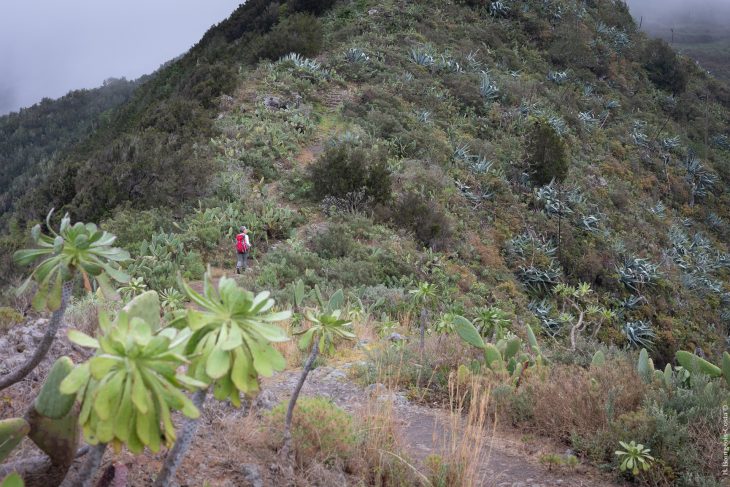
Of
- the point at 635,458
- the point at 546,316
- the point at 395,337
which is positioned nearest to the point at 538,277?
the point at 546,316

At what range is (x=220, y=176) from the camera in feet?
37.2

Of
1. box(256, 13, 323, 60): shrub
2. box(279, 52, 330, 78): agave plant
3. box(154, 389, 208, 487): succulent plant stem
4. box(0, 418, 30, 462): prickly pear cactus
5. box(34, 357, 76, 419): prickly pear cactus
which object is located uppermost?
box(256, 13, 323, 60): shrub

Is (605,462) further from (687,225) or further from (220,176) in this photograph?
(687,225)

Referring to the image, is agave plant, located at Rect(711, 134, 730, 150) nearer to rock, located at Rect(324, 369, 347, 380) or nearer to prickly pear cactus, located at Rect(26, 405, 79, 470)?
rock, located at Rect(324, 369, 347, 380)

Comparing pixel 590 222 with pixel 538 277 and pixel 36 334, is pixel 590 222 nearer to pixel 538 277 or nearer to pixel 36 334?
pixel 538 277

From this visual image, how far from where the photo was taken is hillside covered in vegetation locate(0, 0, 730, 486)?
13.7 ft

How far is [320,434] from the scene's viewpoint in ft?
8.93

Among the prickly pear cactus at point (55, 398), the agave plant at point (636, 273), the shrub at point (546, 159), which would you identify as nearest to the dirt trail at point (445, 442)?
the prickly pear cactus at point (55, 398)

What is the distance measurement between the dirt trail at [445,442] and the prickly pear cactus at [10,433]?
182 centimetres

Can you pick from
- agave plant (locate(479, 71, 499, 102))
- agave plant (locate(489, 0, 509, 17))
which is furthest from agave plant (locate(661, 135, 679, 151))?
agave plant (locate(489, 0, 509, 17))

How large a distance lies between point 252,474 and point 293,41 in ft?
58.0

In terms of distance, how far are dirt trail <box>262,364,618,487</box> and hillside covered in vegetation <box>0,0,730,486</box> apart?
165 millimetres

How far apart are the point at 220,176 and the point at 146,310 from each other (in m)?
9.79

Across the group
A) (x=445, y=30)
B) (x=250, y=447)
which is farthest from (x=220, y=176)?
(x=445, y=30)
